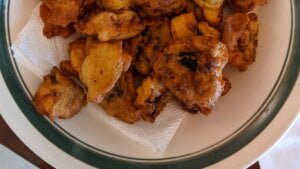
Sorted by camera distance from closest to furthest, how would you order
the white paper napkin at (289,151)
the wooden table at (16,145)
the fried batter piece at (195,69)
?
the fried batter piece at (195,69) → the wooden table at (16,145) → the white paper napkin at (289,151)

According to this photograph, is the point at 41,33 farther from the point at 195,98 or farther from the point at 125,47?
the point at 195,98

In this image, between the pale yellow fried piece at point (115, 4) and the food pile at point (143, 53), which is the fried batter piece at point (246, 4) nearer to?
the food pile at point (143, 53)

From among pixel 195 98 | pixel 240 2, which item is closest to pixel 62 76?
pixel 195 98

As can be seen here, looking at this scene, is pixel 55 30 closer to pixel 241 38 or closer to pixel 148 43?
pixel 148 43

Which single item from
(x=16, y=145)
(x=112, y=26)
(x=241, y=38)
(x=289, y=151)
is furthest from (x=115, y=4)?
(x=289, y=151)

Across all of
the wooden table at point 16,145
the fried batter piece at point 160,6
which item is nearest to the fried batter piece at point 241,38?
the fried batter piece at point 160,6

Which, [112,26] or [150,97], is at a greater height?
[112,26]
